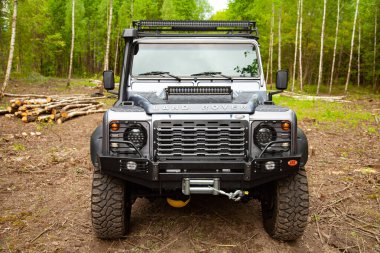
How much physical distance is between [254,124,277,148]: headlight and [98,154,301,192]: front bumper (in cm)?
19

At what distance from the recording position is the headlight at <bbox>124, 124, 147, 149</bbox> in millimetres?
3449

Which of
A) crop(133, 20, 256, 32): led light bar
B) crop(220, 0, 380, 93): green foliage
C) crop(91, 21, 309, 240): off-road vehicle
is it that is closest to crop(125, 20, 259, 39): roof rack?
crop(133, 20, 256, 32): led light bar

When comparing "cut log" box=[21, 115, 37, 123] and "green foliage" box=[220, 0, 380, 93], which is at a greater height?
"green foliage" box=[220, 0, 380, 93]

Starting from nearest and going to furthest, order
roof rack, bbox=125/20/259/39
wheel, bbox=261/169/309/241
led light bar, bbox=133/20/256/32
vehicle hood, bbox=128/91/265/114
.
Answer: vehicle hood, bbox=128/91/265/114, wheel, bbox=261/169/309/241, roof rack, bbox=125/20/259/39, led light bar, bbox=133/20/256/32

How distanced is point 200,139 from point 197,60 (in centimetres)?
191

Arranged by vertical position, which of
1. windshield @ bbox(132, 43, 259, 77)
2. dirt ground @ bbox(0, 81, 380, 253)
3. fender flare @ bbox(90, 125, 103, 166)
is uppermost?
windshield @ bbox(132, 43, 259, 77)

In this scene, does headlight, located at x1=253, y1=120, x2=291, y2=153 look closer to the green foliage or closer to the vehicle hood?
the vehicle hood

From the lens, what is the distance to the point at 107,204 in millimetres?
3760

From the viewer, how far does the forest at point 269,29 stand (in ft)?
94.1

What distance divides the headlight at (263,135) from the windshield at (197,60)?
5.36ft

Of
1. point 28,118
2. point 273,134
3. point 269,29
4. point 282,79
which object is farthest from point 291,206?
point 269,29

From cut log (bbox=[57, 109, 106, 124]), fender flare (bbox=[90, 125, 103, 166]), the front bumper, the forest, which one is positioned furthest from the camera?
the forest

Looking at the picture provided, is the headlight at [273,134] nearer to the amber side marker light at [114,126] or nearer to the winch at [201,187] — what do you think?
the winch at [201,187]

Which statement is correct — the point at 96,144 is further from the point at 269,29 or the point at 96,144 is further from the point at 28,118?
the point at 269,29
